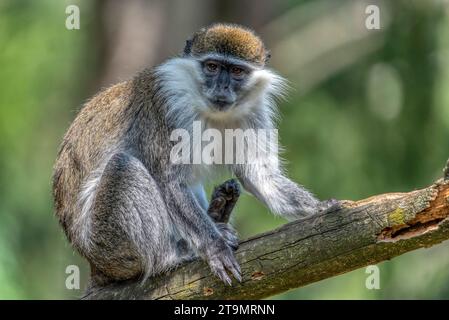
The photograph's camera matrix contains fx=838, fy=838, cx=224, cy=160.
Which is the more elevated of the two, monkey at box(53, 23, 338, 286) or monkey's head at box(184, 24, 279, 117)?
monkey's head at box(184, 24, 279, 117)

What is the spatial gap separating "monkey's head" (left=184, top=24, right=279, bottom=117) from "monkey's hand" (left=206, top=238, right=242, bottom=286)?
1435 mm

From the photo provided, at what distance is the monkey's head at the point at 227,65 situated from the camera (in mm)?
7898

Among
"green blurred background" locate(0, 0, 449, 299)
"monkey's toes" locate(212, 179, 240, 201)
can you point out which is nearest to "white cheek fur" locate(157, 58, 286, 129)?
"monkey's toes" locate(212, 179, 240, 201)

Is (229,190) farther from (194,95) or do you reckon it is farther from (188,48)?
(188,48)

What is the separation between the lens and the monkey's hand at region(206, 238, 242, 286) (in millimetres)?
6832

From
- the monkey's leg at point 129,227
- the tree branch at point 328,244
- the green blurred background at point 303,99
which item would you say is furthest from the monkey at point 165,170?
the green blurred background at point 303,99

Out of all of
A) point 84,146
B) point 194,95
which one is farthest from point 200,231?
point 84,146

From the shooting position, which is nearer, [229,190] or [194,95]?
[229,190]

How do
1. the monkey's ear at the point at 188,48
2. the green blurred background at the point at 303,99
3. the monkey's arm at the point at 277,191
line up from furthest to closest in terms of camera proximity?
the green blurred background at the point at 303,99 < the monkey's ear at the point at 188,48 < the monkey's arm at the point at 277,191

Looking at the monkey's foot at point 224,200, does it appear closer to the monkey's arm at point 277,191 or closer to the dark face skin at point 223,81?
the monkey's arm at point 277,191

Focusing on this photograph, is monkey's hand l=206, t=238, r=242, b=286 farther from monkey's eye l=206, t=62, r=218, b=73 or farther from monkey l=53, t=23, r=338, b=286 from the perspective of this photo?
monkey's eye l=206, t=62, r=218, b=73

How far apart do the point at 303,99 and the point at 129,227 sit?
1033 centimetres

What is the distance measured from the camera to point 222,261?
6910 millimetres

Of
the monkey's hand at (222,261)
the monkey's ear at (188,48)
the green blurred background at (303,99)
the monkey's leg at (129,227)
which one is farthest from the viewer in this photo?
the green blurred background at (303,99)
